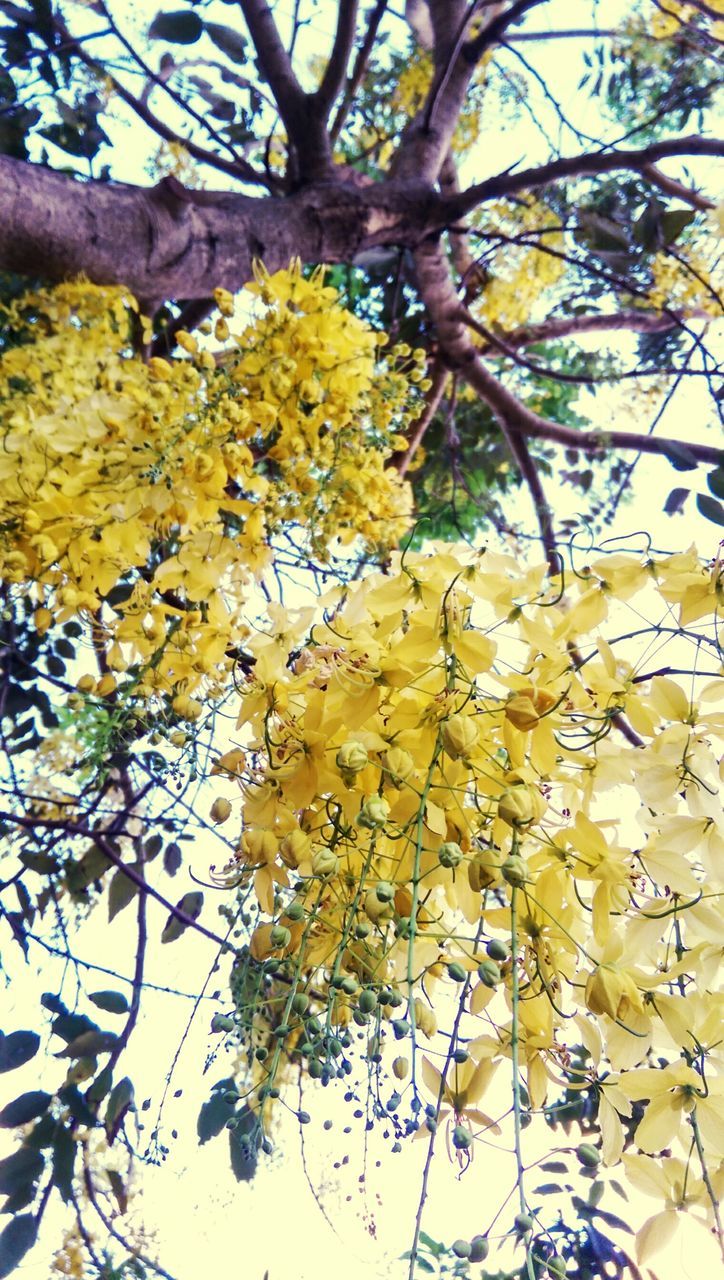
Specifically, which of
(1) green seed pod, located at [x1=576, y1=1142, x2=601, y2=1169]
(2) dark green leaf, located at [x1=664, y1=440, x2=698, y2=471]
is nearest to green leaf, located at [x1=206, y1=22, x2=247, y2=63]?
(2) dark green leaf, located at [x1=664, y1=440, x2=698, y2=471]

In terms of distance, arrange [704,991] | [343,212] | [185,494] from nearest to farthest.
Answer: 1. [704,991]
2. [185,494]
3. [343,212]

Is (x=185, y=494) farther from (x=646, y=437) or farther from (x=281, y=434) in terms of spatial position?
(x=646, y=437)

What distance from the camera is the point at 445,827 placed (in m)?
0.34

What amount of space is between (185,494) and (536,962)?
1.26 feet

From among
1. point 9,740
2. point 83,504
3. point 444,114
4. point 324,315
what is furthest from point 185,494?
point 444,114

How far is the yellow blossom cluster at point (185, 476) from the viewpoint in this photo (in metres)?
0.55

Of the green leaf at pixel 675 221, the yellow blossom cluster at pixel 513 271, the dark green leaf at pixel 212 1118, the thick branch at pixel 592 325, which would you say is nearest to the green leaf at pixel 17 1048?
the dark green leaf at pixel 212 1118

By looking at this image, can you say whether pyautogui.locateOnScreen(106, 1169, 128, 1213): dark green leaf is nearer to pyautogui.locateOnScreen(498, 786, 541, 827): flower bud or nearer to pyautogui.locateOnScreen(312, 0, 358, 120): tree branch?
pyautogui.locateOnScreen(498, 786, 541, 827): flower bud

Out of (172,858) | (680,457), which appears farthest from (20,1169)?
(680,457)

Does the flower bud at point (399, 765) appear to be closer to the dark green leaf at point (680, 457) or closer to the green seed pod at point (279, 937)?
the green seed pod at point (279, 937)

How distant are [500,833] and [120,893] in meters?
0.52

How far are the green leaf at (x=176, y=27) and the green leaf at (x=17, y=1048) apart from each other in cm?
96

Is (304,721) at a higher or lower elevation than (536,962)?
higher

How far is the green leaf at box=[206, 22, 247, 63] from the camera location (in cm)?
93
